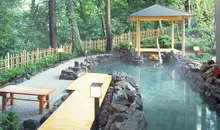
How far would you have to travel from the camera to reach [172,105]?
309 inches

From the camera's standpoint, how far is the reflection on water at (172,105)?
638 cm

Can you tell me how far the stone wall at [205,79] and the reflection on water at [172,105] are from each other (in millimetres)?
249

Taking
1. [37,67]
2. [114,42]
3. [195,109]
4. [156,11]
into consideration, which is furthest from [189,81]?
[114,42]

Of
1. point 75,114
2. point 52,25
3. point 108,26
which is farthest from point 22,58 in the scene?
point 108,26

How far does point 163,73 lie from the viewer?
42.4 ft

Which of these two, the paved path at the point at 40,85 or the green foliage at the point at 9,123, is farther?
the paved path at the point at 40,85

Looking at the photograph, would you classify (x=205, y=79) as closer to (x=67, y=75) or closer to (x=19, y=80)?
(x=67, y=75)

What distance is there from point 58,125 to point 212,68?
268 inches

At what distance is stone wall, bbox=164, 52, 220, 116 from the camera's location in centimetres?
781

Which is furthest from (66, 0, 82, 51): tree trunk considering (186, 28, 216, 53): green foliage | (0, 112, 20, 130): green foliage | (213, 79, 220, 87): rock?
(0, 112, 20, 130): green foliage

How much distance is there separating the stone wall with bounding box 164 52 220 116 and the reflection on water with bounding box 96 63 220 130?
0.82ft

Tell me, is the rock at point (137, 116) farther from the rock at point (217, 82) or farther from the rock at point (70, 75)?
the rock at point (70, 75)

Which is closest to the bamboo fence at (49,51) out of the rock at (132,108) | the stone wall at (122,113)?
the stone wall at (122,113)

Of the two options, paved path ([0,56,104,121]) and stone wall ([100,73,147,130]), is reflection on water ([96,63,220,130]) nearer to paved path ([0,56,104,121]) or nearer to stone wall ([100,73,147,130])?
stone wall ([100,73,147,130])
